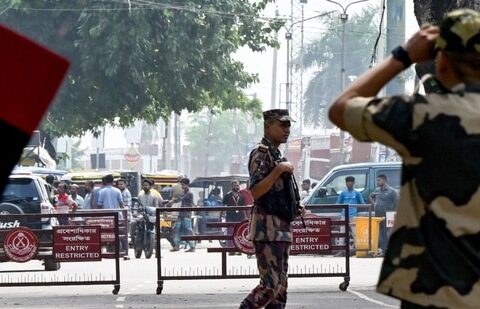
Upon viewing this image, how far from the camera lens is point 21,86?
A: 3.10 metres

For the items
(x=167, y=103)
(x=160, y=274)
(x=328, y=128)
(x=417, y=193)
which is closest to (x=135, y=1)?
(x=167, y=103)

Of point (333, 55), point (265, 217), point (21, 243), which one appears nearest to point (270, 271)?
point (265, 217)

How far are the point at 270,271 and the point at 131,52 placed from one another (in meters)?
35.5

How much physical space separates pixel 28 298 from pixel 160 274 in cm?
150

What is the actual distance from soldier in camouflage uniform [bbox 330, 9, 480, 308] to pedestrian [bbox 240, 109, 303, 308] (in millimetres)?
5531

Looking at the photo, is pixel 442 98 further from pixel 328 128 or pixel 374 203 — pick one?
pixel 328 128

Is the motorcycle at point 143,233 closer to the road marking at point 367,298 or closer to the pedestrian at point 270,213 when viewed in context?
the road marking at point 367,298

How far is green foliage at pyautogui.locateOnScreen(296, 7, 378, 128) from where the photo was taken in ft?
402

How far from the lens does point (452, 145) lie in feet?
14.1

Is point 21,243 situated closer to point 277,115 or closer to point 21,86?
point 277,115

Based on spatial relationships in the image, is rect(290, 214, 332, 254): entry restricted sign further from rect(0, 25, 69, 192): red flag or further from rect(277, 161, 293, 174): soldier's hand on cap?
rect(0, 25, 69, 192): red flag

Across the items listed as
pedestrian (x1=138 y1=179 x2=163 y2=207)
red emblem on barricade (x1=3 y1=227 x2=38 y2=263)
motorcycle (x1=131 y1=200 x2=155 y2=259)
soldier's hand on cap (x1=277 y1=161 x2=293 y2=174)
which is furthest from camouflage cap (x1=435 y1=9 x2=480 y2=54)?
pedestrian (x1=138 y1=179 x2=163 y2=207)

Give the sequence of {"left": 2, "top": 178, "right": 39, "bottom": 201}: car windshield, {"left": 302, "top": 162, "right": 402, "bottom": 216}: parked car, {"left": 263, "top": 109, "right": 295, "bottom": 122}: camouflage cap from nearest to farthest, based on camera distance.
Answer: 1. {"left": 263, "top": 109, "right": 295, "bottom": 122}: camouflage cap
2. {"left": 2, "top": 178, "right": 39, "bottom": 201}: car windshield
3. {"left": 302, "top": 162, "right": 402, "bottom": 216}: parked car

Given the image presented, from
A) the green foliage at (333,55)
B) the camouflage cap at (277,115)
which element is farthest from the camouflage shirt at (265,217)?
the green foliage at (333,55)
